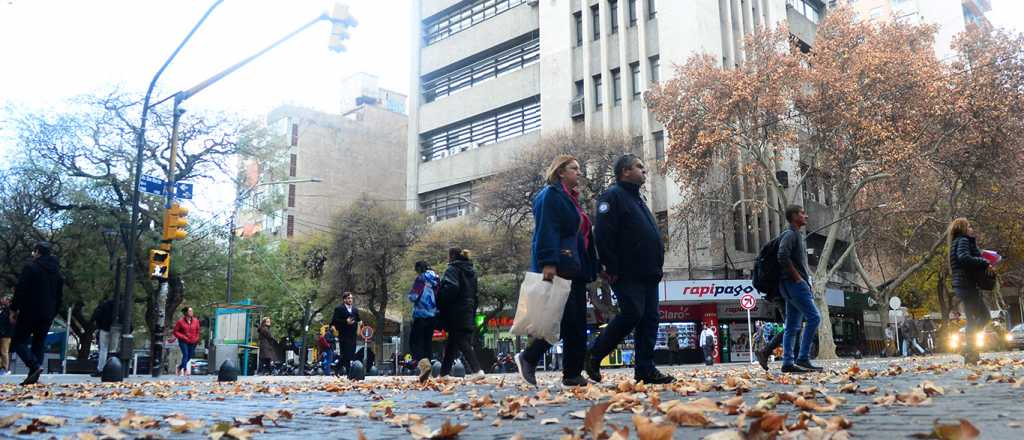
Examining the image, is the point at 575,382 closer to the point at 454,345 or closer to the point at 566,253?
the point at 566,253

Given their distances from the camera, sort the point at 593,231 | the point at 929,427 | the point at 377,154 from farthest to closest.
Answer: the point at 377,154 → the point at 593,231 → the point at 929,427

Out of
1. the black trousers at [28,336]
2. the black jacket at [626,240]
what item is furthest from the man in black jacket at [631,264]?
the black trousers at [28,336]

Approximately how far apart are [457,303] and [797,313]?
394 cm

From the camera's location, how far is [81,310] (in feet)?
109

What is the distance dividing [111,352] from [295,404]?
585 inches

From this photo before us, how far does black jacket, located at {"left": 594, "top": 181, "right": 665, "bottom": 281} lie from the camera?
6.10 meters

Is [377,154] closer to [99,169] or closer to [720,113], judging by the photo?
[99,169]

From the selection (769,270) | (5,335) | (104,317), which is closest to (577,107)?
(104,317)

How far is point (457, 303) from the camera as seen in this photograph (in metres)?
10.2

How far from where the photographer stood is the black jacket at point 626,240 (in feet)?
20.0

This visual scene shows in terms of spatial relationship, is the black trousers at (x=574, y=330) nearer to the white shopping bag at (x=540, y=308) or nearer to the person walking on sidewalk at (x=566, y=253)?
the person walking on sidewalk at (x=566, y=253)

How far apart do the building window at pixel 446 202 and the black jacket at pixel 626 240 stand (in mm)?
36438

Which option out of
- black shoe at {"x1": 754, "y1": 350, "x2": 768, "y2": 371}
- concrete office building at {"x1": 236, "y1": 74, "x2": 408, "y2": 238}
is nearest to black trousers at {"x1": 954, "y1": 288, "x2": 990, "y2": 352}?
black shoe at {"x1": 754, "y1": 350, "x2": 768, "y2": 371}

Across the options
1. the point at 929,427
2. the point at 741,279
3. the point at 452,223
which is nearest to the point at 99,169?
the point at 452,223
